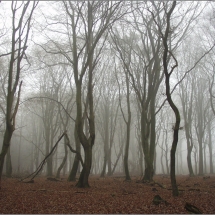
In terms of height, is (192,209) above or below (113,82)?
below

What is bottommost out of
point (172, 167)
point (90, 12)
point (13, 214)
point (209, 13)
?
point (13, 214)

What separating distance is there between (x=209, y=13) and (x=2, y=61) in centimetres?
1441

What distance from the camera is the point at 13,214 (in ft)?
15.4

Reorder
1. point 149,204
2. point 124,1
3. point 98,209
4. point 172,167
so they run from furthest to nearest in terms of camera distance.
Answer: point 124,1 → point 172,167 → point 149,204 → point 98,209

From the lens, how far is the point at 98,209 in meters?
5.04

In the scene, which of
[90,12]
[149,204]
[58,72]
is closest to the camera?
[149,204]

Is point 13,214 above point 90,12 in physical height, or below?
below

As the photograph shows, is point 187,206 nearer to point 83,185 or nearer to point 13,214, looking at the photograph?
point 13,214

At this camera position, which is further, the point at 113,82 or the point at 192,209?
the point at 113,82

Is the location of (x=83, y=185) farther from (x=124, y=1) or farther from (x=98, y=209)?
(x=124, y=1)

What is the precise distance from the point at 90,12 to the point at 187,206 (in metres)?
7.90

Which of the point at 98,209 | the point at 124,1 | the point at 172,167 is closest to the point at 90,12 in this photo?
the point at 124,1

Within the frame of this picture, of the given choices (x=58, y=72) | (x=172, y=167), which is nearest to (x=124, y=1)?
(x=172, y=167)

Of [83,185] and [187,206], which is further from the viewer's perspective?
[83,185]
